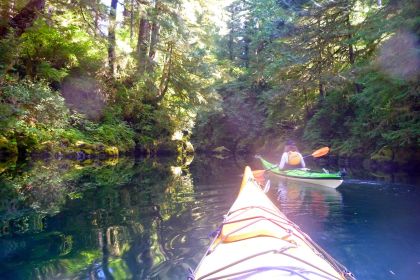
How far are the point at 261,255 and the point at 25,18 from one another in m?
9.70

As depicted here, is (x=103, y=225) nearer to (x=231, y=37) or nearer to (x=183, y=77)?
(x=183, y=77)

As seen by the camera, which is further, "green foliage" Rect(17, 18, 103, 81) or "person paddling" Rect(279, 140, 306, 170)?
"green foliage" Rect(17, 18, 103, 81)

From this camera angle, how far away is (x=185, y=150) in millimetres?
24531

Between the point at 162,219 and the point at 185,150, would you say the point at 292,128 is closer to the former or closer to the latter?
the point at 185,150

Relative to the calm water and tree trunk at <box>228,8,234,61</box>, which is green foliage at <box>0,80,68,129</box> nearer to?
the calm water

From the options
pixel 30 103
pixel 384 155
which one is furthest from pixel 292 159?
pixel 30 103

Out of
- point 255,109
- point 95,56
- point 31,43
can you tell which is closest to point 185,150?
point 255,109

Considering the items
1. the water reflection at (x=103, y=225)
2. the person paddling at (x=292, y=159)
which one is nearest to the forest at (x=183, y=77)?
the person paddling at (x=292, y=159)

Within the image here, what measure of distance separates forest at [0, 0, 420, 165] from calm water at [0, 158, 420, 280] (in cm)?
297

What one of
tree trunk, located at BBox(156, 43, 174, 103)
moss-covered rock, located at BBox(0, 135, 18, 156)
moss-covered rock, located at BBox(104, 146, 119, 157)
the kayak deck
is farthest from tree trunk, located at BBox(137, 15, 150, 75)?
the kayak deck

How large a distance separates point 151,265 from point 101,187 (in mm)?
5506

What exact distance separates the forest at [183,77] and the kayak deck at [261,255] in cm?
731

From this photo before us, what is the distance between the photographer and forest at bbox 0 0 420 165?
10.1 metres

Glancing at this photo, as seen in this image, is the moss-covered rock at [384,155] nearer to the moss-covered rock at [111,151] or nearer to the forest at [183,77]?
the forest at [183,77]
